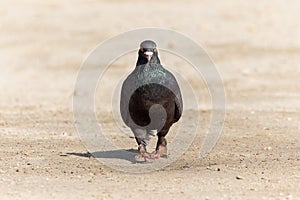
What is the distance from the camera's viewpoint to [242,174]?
7363 millimetres

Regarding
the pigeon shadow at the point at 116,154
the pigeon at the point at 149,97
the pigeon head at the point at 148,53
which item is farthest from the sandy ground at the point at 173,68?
the pigeon head at the point at 148,53

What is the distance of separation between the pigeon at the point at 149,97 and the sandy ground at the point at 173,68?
1.57ft

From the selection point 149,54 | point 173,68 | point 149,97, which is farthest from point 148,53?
point 173,68

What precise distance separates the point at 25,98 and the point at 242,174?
6.96 meters

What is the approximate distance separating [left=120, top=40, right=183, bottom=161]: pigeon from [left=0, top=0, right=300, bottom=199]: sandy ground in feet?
1.57

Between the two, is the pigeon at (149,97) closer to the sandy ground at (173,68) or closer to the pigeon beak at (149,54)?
the pigeon beak at (149,54)

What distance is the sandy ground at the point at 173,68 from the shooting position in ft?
23.0

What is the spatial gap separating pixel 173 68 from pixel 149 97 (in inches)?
346

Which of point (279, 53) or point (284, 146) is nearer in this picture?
point (284, 146)

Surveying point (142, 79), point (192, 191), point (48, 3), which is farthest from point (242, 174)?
point (48, 3)

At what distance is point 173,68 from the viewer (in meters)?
16.2

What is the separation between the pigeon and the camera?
754 cm

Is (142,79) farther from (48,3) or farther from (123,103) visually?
(48,3)

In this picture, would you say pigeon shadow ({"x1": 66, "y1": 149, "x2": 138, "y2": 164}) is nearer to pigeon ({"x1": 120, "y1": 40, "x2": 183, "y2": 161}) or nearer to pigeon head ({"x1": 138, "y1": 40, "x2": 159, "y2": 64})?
pigeon ({"x1": 120, "y1": 40, "x2": 183, "y2": 161})
